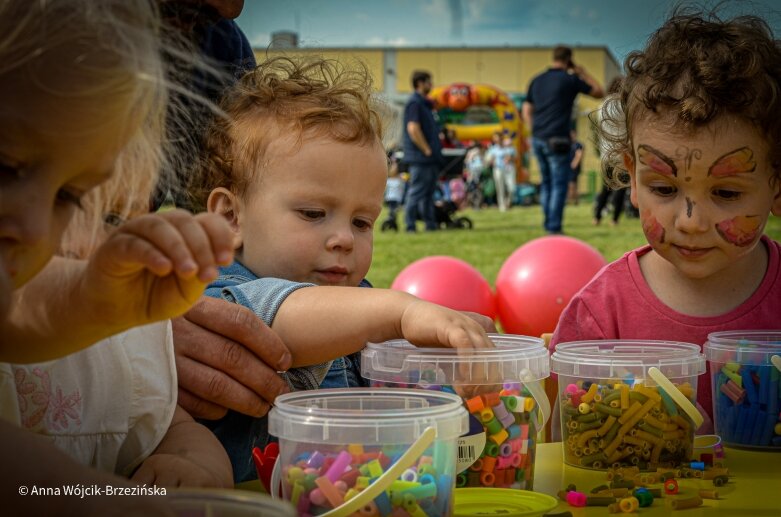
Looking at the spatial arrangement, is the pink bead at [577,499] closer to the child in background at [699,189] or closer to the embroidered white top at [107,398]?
the embroidered white top at [107,398]

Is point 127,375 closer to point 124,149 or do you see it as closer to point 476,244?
point 124,149

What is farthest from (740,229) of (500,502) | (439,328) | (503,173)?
(503,173)

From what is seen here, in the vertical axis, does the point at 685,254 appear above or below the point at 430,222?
below

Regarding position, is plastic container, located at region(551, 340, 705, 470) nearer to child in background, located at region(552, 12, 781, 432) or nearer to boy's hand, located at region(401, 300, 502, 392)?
boy's hand, located at region(401, 300, 502, 392)

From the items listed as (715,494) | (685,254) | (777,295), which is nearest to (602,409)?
(715,494)

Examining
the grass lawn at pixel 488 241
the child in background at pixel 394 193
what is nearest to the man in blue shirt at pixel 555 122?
the grass lawn at pixel 488 241

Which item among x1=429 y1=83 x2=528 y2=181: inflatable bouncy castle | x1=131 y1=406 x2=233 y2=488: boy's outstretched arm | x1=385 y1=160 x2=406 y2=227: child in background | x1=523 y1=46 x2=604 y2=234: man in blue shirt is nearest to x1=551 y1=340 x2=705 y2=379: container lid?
x1=131 y1=406 x2=233 y2=488: boy's outstretched arm

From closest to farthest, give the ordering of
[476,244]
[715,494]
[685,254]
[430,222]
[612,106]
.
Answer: [715,494] → [685,254] → [612,106] → [476,244] → [430,222]

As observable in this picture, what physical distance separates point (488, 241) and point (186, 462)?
329 inches

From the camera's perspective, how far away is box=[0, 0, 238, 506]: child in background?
79cm

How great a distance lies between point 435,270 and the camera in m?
4.33

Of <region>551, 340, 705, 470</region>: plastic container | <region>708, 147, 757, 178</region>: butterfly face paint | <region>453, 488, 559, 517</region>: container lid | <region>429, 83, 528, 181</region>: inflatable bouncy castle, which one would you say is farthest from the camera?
<region>429, 83, 528, 181</region>: inflatable bouncy castle

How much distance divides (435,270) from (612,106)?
2252 mm

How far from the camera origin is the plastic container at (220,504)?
0.74 metres
